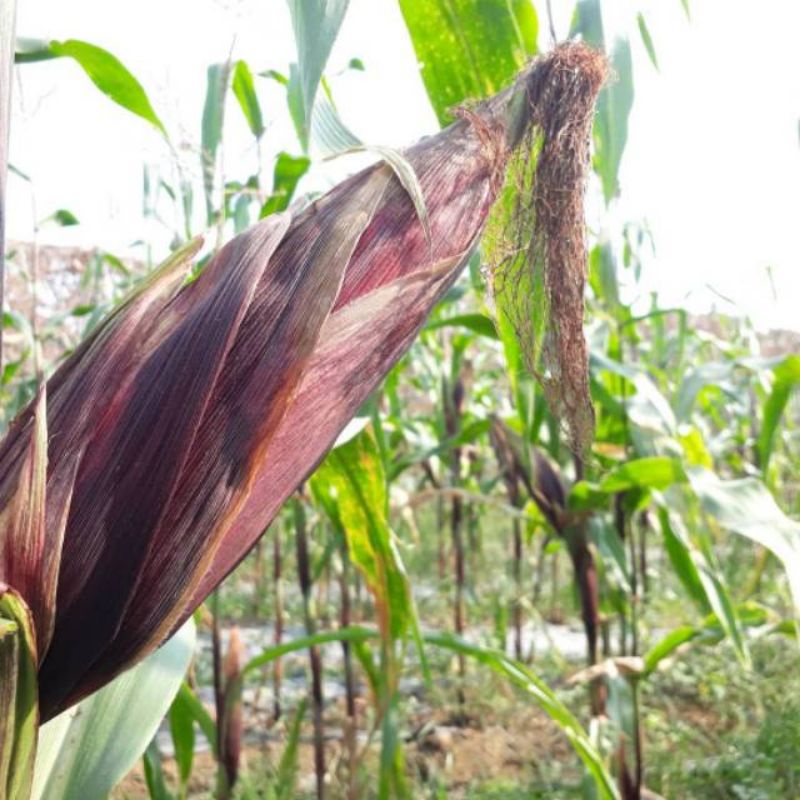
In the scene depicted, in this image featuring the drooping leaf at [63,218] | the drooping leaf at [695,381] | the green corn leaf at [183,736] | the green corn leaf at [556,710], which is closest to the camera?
the green corn leaf at [556,710]

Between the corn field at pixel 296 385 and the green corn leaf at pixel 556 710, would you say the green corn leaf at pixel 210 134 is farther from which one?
the green corn leaf at pixel 556 710

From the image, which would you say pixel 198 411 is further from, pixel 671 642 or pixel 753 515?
pixel 671 642

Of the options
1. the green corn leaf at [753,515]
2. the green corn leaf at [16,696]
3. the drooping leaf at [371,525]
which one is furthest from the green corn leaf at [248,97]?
the green corn leaf at [16,696]

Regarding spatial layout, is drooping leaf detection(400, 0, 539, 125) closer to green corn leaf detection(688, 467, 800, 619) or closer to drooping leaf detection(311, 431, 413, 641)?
drooping leaf detection(311, 431, 413, 641)

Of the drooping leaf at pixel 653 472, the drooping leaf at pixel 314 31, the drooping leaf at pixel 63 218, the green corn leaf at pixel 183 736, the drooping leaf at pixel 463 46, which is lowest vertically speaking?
the green corn leaf at pixel 183 736

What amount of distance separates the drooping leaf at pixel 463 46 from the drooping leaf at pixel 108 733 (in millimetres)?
366

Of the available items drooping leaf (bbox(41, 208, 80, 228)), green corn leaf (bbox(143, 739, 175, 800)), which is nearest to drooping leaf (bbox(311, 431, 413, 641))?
green corn leaf (bbox(143, 739, 175, 800))

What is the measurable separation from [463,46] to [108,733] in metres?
0.43

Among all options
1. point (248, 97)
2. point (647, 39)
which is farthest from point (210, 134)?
point (647, 39)

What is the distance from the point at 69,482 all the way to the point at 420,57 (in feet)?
1.21

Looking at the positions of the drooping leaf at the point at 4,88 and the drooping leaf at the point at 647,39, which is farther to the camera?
the drooping leaf at the point at 647,39

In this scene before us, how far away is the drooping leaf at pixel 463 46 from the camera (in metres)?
0.55

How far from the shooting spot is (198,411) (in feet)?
1.03

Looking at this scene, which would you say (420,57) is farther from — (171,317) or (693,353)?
(693,353)
